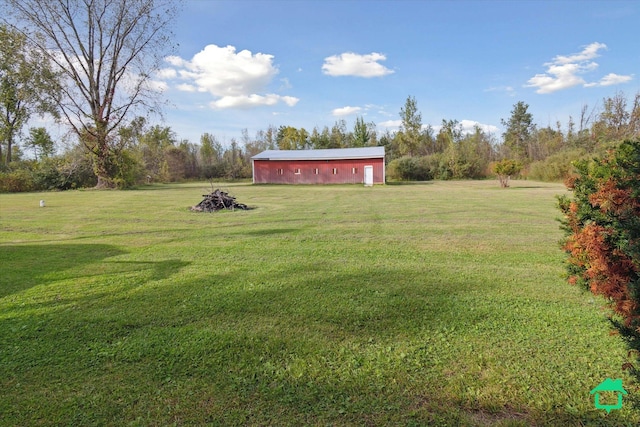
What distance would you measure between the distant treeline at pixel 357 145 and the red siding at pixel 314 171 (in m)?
7.64

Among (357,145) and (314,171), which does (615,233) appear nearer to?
(314,171)

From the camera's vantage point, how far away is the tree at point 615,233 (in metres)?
1.84

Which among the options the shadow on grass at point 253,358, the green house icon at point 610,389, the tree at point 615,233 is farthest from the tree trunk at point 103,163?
the green house icon at point 610,389

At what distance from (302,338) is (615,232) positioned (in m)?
2.37

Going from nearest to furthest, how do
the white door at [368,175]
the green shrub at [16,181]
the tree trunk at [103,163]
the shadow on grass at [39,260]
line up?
the shadow on grass at [39,260], the green shrub at [16,181], the tree trunk at [103,163], the white door at [368,175]

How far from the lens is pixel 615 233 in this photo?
2.18 m

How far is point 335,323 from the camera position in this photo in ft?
9.75

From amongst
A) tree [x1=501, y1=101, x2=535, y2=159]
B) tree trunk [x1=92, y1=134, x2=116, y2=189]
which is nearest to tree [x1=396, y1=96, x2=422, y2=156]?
tree [x1=501, y1=101, x2=535, y2=159]

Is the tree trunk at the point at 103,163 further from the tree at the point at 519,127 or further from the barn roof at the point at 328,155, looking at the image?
the tree at the point at 519,127

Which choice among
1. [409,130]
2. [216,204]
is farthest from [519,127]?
[216,204]

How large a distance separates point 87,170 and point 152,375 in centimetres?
3046

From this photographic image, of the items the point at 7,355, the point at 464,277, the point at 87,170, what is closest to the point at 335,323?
the point at 464,277

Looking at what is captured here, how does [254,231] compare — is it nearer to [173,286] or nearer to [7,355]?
[173,286]

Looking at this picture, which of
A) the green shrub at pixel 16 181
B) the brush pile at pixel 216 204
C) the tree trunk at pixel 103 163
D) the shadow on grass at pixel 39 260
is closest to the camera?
the shadow on grass at pixel 39 260
